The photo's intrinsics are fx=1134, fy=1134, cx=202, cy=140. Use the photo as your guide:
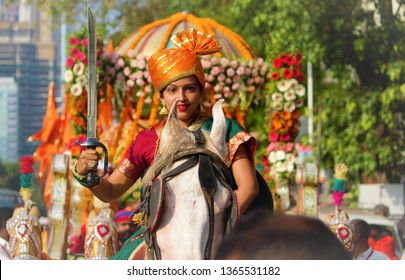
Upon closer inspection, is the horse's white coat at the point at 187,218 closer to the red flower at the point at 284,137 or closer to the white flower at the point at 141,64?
the white flower at the point at 141,64

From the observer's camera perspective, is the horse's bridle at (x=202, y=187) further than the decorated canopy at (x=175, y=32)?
No

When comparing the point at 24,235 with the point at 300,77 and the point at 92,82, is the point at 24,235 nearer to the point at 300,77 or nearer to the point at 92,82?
the point at 92,82

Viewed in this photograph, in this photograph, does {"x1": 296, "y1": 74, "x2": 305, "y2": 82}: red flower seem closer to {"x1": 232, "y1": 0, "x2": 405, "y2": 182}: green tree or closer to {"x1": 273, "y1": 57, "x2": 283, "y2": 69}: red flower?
{"x1": 273, "y1": 57, "x2": 283, "y2": 69}: red flower

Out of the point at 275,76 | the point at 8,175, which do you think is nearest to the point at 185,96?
the point at 275,76

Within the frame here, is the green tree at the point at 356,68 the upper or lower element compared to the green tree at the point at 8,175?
upper

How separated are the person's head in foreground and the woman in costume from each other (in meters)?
2.02

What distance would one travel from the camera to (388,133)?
18.2 m

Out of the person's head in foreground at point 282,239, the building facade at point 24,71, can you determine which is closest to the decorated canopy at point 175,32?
the person's head in foreground at point 282,239

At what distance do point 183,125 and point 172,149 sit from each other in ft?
2.20

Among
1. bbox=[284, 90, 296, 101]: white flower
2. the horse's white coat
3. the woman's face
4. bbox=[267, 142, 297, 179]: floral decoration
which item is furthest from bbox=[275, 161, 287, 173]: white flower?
the horse's white coat

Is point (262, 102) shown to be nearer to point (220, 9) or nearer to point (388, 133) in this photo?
point (388, 133)

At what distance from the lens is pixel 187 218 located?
425cm

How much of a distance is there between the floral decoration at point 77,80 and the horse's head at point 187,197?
257 inches

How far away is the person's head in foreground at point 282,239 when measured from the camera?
8.82ft
